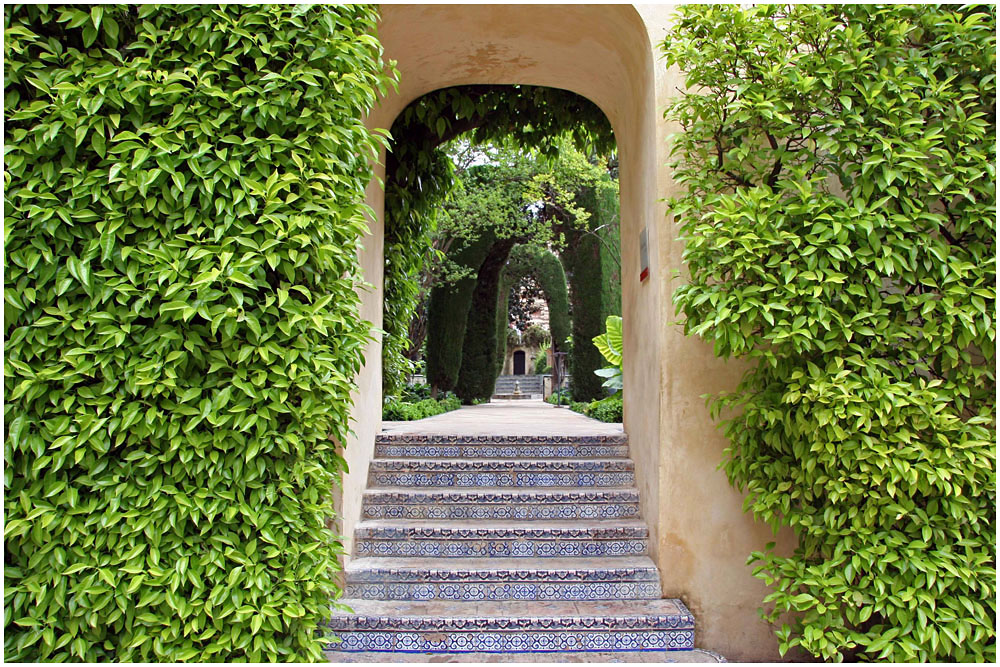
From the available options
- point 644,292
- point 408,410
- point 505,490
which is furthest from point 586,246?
point 505,490

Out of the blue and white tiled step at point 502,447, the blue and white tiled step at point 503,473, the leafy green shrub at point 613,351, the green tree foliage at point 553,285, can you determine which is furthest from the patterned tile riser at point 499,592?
the green tree foliage at point 553,285

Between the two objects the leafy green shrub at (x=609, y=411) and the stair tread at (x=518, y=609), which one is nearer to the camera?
the stair tread at (x=518, y=609)

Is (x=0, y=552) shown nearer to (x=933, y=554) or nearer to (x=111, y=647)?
(x=111, y=647)

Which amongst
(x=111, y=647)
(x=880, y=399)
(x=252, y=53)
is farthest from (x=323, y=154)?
(x=880, y=399)

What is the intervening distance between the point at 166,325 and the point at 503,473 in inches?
86.5

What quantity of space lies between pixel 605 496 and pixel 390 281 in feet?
8.38

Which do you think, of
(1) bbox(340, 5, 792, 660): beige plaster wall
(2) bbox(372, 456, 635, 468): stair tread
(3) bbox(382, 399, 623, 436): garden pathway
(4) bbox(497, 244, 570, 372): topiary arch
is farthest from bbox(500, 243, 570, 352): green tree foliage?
(2) bbox(372, 456, 635, 468): stair tread

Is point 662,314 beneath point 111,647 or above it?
above

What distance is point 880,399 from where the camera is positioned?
2.16 metres

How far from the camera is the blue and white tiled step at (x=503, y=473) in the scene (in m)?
3.66

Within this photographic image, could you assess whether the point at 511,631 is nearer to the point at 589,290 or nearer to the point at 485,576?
the point at 485,576

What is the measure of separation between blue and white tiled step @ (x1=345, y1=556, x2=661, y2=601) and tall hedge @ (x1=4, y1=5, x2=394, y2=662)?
26.6 inches

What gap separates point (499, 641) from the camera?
105 inches

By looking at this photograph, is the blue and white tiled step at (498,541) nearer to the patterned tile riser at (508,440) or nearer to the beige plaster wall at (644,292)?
the beige plaster wall at (644,292)
